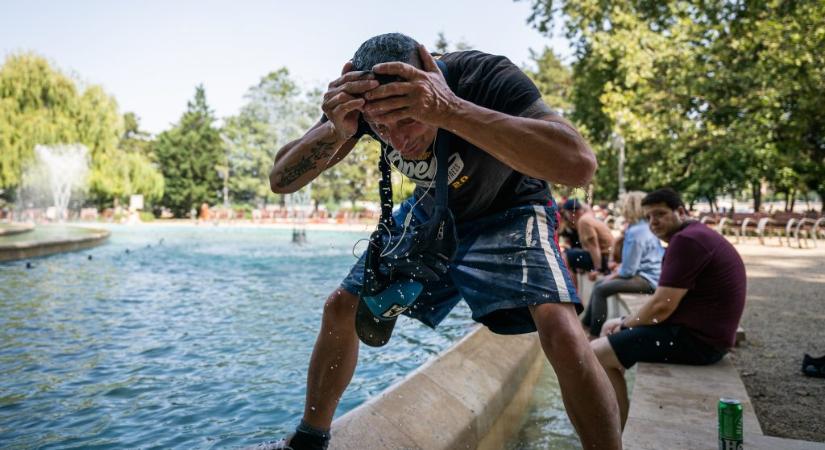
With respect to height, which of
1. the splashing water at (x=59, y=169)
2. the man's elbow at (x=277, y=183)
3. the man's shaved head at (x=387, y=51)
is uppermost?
the splashing water at (x=59, y=169)

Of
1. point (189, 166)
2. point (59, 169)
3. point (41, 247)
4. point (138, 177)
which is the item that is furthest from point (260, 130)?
point (41, 247)

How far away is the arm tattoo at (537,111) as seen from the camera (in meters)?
1.96

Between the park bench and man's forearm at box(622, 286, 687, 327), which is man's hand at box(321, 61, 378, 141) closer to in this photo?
man's forearm at box(622, 286, 687, 327)

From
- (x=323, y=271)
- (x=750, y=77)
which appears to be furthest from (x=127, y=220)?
(x=750, y=77)

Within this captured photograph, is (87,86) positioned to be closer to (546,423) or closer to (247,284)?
(247,284)

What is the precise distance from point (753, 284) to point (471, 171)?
9355 millimetres

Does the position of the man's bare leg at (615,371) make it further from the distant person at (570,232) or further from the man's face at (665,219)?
the distant person at (570,232)

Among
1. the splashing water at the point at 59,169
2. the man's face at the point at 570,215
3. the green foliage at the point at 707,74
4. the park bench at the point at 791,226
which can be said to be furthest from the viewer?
the splashing water at the point at 59,169

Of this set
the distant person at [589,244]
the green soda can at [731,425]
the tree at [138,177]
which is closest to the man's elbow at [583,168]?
the green soda can at [731,425]

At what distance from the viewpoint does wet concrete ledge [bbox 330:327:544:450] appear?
2.59 metres

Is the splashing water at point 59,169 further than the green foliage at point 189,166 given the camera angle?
No

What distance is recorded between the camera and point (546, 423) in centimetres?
378

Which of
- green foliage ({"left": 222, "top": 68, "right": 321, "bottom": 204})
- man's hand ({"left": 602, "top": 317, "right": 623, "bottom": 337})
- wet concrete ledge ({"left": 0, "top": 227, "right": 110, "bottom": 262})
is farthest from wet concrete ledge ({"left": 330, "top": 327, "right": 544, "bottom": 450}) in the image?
green foliage ({"left": 222, "top": 68, "right": 321, "bottom": 204})

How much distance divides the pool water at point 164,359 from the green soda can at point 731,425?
1.62 metres
